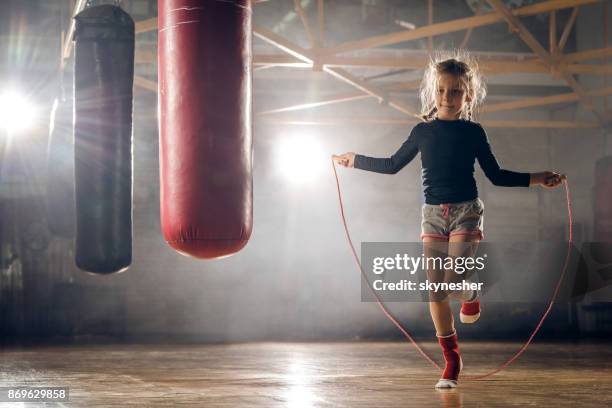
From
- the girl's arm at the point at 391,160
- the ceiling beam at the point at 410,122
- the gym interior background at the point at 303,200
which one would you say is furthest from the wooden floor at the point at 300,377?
the ceiling beam at the point at 410,122

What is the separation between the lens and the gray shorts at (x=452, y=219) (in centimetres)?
359

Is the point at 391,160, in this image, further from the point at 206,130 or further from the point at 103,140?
the point at 103,140

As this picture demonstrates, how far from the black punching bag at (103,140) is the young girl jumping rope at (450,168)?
167 cm

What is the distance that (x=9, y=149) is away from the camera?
33.6ft

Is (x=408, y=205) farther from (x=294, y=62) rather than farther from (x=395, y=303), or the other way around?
(x=294, y=62)

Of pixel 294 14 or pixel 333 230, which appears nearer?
pixel 294 14

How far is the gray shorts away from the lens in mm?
3592

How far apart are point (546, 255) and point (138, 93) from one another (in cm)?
548

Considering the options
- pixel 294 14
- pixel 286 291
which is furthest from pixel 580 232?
pixel 294 14

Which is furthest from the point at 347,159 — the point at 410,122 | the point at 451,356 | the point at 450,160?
the point at 410,122

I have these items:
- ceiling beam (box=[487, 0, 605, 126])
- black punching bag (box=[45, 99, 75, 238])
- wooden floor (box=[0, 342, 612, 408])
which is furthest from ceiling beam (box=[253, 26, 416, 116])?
wooden floor (box=[0, 342, 612, 408])

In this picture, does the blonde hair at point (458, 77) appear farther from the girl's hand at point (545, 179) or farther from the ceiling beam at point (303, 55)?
the ceiling beam at point (303, 55)

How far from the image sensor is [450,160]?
12.0 feet

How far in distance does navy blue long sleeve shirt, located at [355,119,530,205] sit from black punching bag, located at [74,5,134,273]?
1756 millimetres
